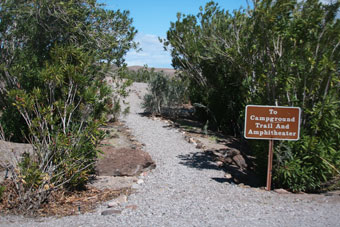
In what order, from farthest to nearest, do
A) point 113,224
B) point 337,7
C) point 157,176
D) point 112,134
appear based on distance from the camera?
point 112,134 < point 157,176 < point 337,7 < point 113,224

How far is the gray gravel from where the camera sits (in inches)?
182

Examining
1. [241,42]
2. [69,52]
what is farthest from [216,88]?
[69,52]

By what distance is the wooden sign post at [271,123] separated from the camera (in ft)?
19.6

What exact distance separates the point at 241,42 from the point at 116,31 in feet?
9.76

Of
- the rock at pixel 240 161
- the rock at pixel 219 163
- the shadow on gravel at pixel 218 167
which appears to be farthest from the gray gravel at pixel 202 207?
the rock at pixel 240 161

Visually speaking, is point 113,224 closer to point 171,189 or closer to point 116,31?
point 171,189

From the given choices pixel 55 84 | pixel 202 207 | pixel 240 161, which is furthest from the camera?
pixel 240 161

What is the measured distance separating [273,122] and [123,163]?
9.53 ft

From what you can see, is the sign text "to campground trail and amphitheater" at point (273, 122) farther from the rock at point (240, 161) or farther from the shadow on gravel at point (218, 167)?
the rock at point (240, 161)

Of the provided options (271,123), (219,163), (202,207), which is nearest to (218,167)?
(219,163)

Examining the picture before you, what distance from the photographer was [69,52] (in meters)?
6.24

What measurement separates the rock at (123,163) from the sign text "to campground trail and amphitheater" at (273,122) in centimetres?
220

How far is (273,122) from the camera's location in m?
6.10

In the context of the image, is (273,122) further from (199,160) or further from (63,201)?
(63,201)
